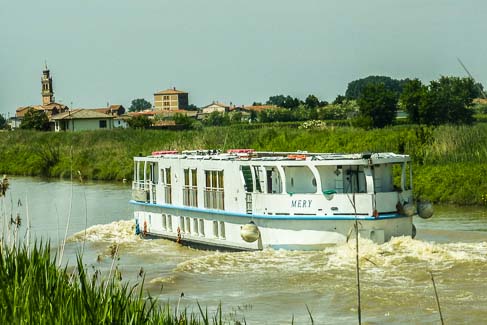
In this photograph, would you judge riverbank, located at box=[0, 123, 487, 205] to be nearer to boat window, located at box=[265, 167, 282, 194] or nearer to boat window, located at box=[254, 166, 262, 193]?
boat window, located at box=[254, 166, 262, 193]

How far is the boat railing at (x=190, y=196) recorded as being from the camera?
23719 millimetres

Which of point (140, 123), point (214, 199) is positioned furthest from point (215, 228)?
point (140, 123)

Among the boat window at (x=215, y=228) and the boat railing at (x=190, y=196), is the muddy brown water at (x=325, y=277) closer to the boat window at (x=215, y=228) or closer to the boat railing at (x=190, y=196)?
the boat window at (x=215, y=228)

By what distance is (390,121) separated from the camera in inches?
2238

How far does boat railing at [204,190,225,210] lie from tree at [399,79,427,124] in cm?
2877

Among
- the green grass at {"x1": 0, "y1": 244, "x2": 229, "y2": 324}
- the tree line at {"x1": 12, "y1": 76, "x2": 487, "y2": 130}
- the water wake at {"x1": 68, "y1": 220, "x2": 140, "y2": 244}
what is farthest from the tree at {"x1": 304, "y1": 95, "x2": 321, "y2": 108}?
the green grass at {"x1": 0, "y1": 244, "x2": 229, "y2": 324}

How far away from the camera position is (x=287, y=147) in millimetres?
40719

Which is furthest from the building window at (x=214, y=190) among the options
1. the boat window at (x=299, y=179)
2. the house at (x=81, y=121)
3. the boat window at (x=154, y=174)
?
the house at (x=81, y=121)

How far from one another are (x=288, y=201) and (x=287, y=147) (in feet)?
66.4

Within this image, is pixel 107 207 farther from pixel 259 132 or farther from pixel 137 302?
pixel 137 302

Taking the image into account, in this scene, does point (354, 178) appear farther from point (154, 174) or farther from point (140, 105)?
point (140, 105)

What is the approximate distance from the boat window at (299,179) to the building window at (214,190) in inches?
72.3

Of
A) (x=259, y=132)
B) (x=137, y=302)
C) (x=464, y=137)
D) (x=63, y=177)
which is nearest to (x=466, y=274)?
(x=137, y=302)

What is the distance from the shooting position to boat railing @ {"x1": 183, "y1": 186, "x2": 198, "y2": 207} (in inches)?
934
